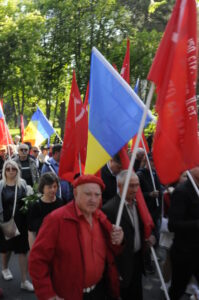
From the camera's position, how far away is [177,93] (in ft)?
10.4

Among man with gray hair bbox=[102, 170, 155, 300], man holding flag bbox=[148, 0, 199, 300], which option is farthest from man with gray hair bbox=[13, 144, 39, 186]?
man holding flag bbox=[148, 0, 199, 300]

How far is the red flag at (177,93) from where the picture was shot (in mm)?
3096

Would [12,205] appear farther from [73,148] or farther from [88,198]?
[88,198]

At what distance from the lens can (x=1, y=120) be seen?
7812 mm

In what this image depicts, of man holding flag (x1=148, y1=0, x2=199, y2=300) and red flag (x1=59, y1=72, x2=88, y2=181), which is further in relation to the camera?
red flag (x1=59, y1=72, x2=88, y2=181)

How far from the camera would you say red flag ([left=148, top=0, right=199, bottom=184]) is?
10.2ft

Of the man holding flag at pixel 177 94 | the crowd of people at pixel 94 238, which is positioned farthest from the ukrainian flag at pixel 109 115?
the man holding flag at pixel 177 94

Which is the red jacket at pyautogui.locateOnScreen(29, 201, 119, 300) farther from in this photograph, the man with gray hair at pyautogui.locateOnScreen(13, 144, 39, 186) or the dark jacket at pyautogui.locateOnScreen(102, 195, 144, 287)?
the man with gray hair at pyautogui.locateOnScreen(13, 144, 39, 186)

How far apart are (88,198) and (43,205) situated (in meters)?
1.63

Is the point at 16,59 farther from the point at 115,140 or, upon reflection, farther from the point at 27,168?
the point at 115,140

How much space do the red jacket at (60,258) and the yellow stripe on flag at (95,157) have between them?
3.44 feet

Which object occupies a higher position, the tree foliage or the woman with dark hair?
the tree foliage

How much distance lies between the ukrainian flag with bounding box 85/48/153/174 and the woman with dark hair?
2.40ft

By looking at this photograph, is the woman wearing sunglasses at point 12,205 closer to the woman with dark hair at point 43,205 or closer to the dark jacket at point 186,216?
the woman with dark hair at point 43,205
